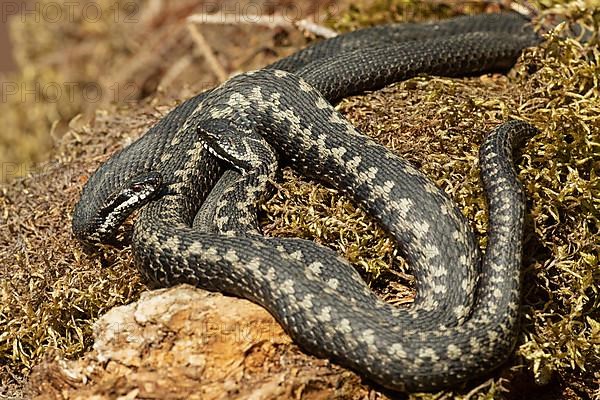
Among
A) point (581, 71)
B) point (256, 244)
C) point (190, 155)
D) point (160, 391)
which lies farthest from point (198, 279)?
point (581, 71)

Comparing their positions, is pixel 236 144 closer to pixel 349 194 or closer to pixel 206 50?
pixel 349 194

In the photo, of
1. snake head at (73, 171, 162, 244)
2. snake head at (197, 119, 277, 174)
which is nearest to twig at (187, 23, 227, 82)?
snake head at (197, 119, 277, 174)

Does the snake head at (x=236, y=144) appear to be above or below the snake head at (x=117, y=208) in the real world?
above

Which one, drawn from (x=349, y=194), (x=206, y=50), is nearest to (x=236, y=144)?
(x=349, y=194)

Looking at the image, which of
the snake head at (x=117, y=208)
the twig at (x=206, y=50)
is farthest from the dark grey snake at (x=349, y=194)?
the twig at (x=206, y=50)

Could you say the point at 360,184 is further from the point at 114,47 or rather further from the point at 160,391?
the point at 114,47

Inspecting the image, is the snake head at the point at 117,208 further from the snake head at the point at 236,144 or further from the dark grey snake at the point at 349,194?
the snake head at the point at 236,144
